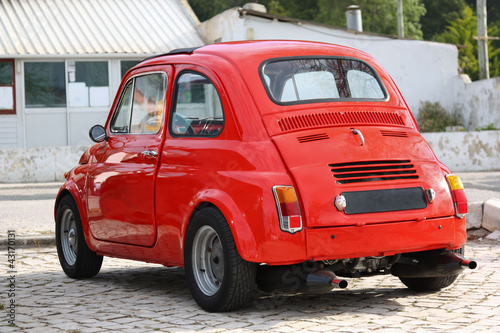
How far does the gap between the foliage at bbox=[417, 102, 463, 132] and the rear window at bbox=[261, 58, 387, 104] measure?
26.1 meters

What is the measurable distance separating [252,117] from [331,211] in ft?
3.04

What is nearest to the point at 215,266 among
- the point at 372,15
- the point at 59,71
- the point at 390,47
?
the point at 59,71

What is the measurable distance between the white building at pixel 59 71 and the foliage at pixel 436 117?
904 centimetres

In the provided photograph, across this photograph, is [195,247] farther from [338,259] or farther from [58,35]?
[58,35]

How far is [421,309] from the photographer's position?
20.6ft

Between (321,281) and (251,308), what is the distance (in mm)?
787

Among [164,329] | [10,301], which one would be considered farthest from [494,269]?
[10,301]

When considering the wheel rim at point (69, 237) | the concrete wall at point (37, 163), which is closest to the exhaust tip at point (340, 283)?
the wheel rim at point (69, 237)

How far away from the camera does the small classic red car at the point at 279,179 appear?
5.86 m

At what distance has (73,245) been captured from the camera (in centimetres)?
843

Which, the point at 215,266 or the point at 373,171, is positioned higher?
the point at 373,171

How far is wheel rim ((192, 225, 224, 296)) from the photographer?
6.30 meters

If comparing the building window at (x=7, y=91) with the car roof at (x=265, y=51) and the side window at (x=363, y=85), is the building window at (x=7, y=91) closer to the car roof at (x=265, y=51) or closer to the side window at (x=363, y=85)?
the car roof at (x=265, y=51)

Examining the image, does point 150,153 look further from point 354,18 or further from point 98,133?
point 354,18
